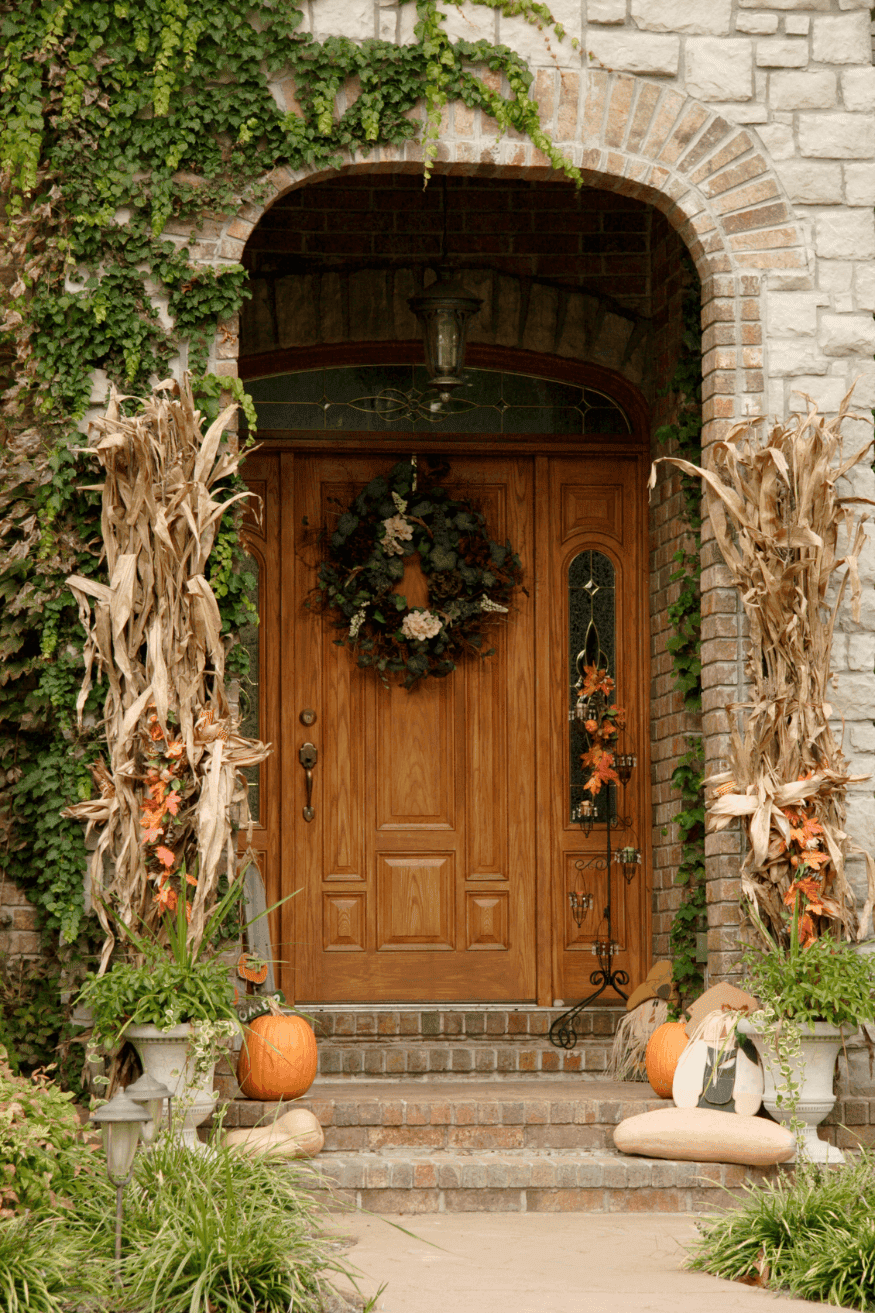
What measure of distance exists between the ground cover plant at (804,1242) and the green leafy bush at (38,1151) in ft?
5.25

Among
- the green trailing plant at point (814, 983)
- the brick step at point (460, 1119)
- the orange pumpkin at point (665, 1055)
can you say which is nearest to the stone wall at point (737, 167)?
the orange pumpkin at point (665, 1055)

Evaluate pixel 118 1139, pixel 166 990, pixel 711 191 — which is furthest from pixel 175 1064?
pixel 711 191

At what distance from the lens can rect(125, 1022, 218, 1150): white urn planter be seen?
4.47 meters

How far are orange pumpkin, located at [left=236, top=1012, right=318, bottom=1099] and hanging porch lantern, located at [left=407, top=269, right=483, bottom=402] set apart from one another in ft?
8.77

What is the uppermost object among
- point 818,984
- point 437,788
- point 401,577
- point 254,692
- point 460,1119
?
point 401,577

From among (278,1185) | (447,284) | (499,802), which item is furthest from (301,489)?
(278,1185)

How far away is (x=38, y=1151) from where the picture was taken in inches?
146

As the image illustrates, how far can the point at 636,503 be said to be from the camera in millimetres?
6789

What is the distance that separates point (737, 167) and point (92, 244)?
7.35 ft

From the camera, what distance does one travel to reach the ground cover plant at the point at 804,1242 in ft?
11.9

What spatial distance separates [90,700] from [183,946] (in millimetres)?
911

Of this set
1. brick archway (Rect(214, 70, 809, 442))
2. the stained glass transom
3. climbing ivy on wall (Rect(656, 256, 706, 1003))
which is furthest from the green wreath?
brick archway (Rect(214, 70, 809, 442))

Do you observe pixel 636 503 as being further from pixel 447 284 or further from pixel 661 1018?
pixel 661 1018

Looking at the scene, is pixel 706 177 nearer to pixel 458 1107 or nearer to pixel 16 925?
pixel 458 1107
